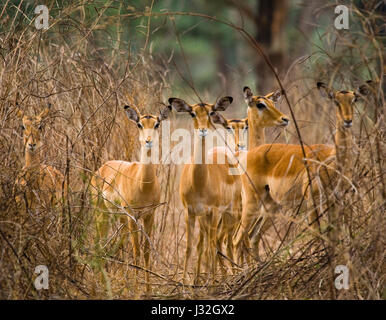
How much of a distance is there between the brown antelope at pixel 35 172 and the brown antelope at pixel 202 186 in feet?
3.04

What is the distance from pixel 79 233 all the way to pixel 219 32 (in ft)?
68.4

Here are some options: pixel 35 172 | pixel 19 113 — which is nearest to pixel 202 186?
pixel 35 172

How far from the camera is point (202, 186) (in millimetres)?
4863

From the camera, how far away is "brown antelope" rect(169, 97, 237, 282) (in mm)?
4727

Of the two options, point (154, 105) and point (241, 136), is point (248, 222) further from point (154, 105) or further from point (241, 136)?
point (154, 105)

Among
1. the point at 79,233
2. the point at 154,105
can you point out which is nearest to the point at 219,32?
the point at 154,105

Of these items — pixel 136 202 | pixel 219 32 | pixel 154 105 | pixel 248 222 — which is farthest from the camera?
pixel 219 32

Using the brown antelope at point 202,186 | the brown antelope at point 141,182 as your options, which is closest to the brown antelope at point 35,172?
the brown antelope at point 141,182

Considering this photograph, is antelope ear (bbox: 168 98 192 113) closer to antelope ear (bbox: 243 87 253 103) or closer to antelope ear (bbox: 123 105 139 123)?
antelope ear (bbox: 123 105 139 123)

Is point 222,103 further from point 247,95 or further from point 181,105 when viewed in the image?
point 247,95

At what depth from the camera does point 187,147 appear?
5.86m

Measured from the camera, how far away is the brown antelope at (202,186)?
4727 millimetres

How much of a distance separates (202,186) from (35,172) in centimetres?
128

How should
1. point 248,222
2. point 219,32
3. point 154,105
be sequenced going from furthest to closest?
point 219,32, point 154,105, point 248,222
